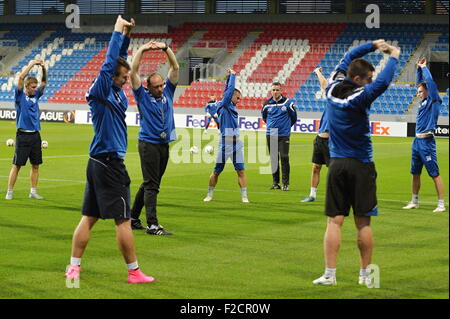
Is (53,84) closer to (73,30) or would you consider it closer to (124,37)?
(73,30)

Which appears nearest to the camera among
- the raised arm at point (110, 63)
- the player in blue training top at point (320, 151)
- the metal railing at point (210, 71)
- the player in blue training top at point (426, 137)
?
the raised arm at point (110, 63)

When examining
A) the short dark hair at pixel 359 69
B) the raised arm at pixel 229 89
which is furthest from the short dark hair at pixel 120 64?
the raised arm at pixel 229 89

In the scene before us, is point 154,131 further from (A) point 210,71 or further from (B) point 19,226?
(A) point 210,71

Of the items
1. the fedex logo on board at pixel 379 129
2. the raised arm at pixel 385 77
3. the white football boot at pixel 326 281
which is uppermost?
the raised arm at pixel 385 77

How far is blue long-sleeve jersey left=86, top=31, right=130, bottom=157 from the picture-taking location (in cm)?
780

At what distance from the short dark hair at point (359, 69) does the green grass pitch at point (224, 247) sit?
1.07 metres

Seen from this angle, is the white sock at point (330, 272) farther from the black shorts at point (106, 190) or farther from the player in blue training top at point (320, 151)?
the player in blue training top at point (320, 151)

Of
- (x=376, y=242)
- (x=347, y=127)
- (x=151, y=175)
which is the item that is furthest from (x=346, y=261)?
(x=151, y=175)

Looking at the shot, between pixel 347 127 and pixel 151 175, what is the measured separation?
4223mm

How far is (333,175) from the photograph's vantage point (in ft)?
25.4

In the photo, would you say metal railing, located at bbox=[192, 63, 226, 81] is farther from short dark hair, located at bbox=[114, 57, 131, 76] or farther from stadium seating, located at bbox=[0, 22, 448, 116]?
short dark hair, located at bbox=[114, 57, 131, 76]

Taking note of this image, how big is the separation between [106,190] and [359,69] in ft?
8.93

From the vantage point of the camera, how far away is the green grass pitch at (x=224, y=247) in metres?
7.73

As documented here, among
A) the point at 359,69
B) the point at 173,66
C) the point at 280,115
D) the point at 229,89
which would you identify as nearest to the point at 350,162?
the point at 359,69
